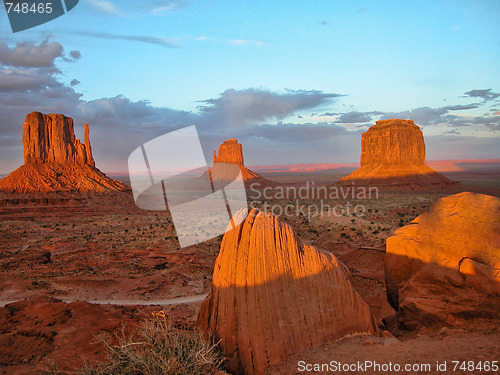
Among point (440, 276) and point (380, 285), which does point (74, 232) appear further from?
point (440, 276)

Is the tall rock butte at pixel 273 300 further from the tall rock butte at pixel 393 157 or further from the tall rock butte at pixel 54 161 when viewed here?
the tall rock butte at pixel 393 157

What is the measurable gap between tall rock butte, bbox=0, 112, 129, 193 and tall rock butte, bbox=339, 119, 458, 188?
62.5 meters

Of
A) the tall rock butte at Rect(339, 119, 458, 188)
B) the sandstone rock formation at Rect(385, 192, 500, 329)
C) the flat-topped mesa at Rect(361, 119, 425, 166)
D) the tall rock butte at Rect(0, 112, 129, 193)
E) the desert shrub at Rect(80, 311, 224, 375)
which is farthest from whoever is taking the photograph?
the flat-topped mesa at Rect(361, 119, 425, 166)

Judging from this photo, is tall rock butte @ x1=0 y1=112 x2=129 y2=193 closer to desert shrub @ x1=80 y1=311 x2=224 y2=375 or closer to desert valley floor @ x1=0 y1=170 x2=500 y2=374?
desert valley floor @ x1=0 y1=170 x2=500 y2=374

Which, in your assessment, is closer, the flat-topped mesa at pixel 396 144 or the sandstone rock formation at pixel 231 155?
the flat-topped mesa at pixel 396 144

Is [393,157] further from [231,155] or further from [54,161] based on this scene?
[54,161]

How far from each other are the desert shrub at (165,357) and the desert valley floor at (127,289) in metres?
1.20

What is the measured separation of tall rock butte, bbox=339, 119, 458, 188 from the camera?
84.6 meters

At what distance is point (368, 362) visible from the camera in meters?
6.24

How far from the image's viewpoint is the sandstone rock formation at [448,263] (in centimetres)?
797

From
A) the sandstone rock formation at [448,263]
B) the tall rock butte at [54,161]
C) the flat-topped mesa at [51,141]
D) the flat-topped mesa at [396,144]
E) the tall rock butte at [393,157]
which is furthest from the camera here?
the flat-topped mesa at [396,144]

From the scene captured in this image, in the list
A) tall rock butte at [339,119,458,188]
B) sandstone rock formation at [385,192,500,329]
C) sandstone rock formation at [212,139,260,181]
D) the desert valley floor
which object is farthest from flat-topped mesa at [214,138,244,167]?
sandstone rock formation at [385,192,500,329]

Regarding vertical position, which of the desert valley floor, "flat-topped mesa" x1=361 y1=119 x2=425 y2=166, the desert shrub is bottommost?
the desert valley floor

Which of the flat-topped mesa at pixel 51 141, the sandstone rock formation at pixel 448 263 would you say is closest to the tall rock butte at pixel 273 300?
the sandstone rock formation at pixel 448 263
